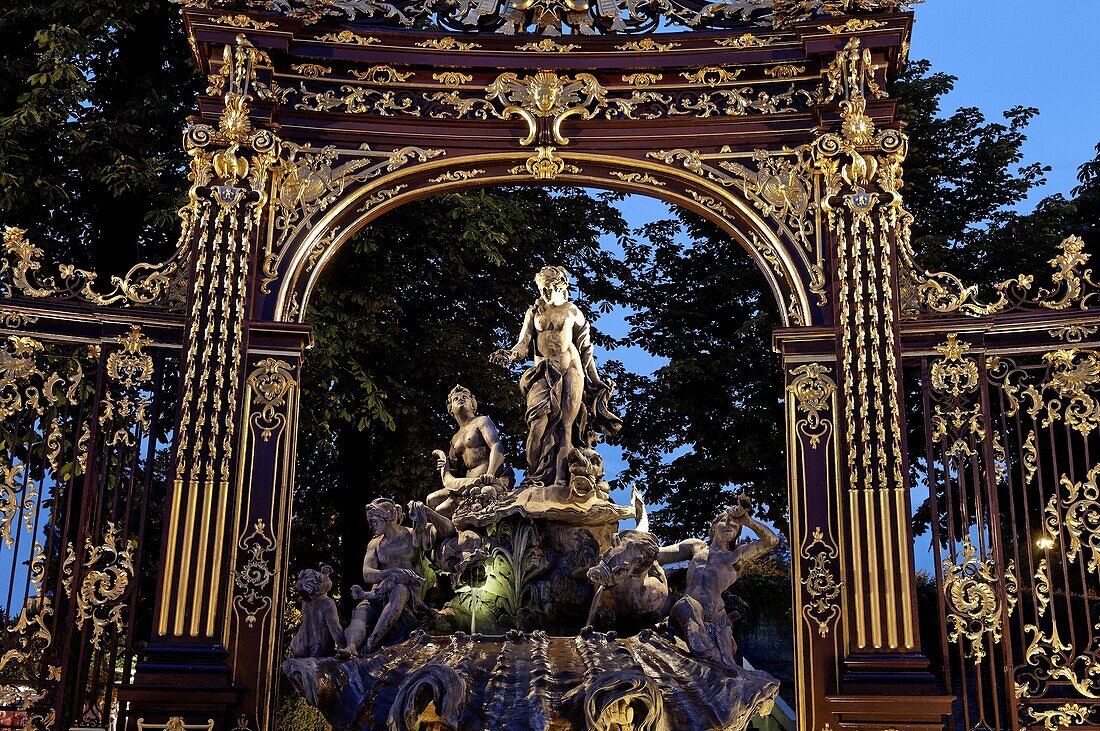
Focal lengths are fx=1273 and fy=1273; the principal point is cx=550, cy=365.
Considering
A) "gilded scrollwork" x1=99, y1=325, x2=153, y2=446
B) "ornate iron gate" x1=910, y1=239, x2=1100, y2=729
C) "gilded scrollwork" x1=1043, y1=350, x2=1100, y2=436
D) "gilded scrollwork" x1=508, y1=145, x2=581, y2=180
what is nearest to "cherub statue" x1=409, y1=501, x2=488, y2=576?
"gilded scrollwork" x1=99, y1=325, x2=153, y2=446

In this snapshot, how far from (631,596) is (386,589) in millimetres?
1657

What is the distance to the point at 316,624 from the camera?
8.12 meters

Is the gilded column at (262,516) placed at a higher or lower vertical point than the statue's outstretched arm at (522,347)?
lower

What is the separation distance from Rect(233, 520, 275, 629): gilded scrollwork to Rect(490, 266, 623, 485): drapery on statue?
2.11 meters

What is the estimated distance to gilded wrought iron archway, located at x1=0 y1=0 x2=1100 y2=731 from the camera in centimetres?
794

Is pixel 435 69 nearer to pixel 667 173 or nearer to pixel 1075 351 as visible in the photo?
pixel 667 173

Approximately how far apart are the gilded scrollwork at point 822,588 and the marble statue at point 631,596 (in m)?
1.04

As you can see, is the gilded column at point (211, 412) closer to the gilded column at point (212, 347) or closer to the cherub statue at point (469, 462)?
the gilded column at point (212, 347)

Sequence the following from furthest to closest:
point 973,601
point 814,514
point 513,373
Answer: point 513,373 → point 814,514 → point 973,601

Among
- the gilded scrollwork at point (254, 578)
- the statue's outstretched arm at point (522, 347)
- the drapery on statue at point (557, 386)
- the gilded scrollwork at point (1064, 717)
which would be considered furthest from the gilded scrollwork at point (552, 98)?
the gilded scrollwork at point (1064, 717)

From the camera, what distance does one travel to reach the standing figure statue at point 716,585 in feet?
26.4

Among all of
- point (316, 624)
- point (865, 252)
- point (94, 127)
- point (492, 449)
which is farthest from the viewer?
point (94, 127)

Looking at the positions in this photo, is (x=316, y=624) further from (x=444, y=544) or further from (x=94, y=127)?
(x=94, y=127)

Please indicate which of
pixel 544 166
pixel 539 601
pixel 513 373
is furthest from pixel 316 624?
pixel 513 373
